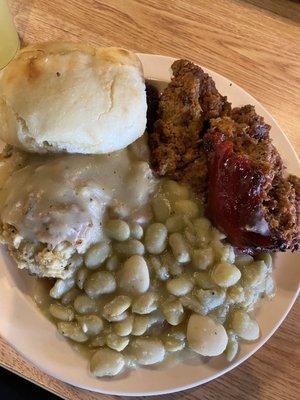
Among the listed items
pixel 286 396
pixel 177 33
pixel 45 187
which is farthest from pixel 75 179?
pixel 177 33

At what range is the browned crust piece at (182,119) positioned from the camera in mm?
1152

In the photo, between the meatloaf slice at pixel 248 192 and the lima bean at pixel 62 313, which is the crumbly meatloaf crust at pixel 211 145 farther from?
the lima bean at pixel 62 313

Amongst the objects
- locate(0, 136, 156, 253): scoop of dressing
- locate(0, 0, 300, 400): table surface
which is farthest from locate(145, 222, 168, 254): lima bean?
locate(0, 0, 300, 400): table surface

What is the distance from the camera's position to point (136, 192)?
1.12m

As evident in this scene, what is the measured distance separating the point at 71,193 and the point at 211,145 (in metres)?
0.32

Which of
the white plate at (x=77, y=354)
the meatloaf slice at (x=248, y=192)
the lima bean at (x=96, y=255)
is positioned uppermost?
the meatloaf slice at (x=248, y=192)

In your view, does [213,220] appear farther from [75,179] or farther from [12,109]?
[12,109]

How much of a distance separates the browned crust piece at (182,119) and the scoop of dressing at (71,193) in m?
0.05

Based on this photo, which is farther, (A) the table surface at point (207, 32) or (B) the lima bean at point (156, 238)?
(A) the table surface at point (207, 32)

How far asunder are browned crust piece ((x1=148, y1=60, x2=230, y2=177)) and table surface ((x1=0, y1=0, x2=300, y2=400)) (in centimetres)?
40

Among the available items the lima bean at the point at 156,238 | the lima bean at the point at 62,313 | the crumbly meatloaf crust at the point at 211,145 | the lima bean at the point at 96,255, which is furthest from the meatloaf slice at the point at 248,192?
the lima bean at the point at 62,313

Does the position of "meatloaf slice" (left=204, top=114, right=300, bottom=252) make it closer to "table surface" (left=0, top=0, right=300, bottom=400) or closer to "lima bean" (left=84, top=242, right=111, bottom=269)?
"lima bean" (left=84, top=242, right=111, bottom=269)

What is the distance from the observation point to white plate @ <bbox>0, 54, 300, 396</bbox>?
105cm

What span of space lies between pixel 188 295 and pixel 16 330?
37 centimetres
